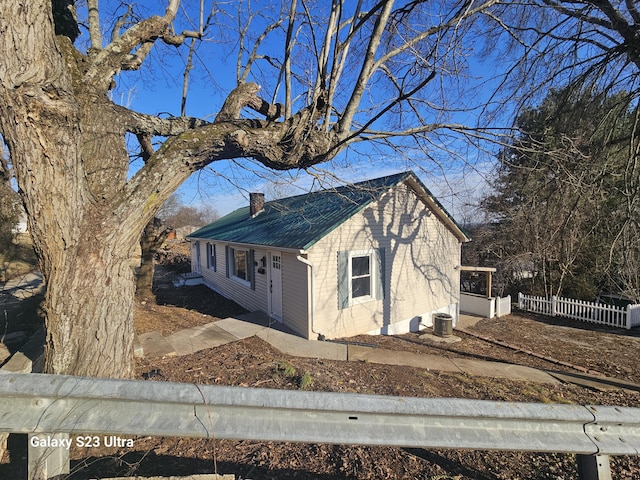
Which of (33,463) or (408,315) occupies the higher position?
(33,463)

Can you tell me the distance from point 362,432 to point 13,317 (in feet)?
34.0

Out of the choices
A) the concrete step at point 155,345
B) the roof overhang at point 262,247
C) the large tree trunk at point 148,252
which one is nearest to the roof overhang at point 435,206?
the roof overhang at point 262,247

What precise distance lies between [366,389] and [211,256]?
1247cm

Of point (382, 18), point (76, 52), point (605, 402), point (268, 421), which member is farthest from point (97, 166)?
point (605, 402)

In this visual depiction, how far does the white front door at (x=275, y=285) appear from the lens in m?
9.41

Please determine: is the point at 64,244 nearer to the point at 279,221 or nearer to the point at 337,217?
the point at 337,217

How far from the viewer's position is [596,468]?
1786mm

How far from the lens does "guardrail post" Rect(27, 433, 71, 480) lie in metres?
1.64

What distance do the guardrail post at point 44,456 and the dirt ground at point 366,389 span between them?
338mm

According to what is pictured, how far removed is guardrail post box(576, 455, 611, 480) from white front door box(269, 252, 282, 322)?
794 cm

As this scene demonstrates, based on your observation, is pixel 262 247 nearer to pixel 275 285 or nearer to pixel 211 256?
pixel 275 285

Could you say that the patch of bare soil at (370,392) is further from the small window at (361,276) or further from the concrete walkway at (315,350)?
the small window at (361,276)

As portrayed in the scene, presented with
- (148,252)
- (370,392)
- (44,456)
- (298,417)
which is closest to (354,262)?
(370,392)

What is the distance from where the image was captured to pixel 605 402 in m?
5.14
